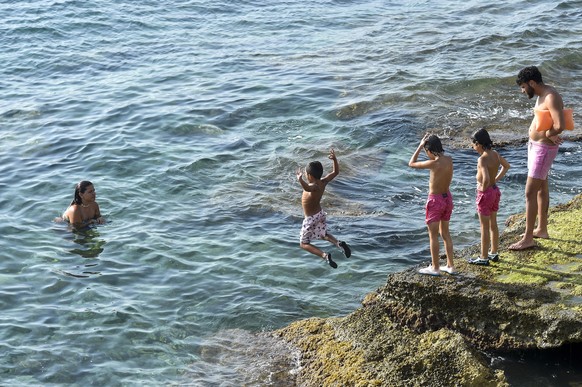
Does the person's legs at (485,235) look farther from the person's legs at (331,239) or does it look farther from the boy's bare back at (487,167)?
the person's legs at (331,239)

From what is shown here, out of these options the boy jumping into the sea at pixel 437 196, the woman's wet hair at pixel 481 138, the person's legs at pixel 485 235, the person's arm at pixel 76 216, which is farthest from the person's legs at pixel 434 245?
the person's arm at pixel 76 216

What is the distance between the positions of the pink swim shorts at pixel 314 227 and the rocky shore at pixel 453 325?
1.46 metres

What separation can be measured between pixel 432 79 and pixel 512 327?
527 inches

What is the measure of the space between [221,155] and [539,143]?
27.6 ft

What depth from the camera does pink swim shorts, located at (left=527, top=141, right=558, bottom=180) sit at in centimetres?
925

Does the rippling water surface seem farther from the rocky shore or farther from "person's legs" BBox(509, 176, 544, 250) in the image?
"person's legs" BBox(509, 176, 544, 250)

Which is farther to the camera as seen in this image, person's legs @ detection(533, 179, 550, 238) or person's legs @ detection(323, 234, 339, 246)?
person's legs @ detection(323, 234, 339, 246)

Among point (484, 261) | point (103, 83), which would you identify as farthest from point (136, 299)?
point (103, 83)

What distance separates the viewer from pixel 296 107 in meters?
19.4

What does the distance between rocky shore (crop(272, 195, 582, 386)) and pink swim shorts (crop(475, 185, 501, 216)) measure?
58 cm

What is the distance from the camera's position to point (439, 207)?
29.4 feet

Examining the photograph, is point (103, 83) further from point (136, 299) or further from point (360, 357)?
point (360, 357)

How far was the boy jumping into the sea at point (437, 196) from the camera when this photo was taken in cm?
887

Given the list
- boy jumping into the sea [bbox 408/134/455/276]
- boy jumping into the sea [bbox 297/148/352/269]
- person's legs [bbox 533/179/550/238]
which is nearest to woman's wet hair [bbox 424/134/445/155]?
boy jumping into the sea [bbox 408/134/455/276]
